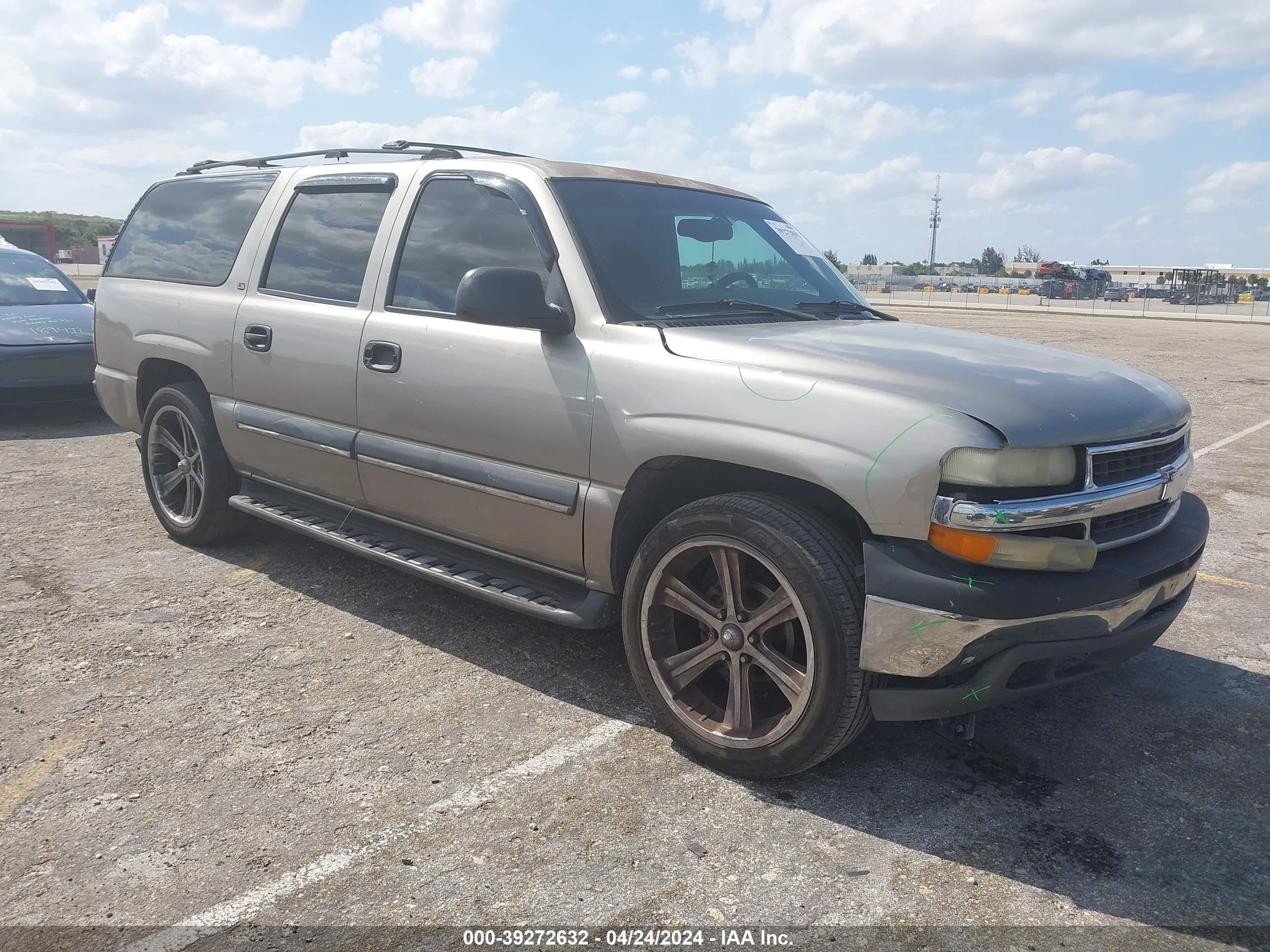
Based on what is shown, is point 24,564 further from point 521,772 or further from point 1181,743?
point 1181,743

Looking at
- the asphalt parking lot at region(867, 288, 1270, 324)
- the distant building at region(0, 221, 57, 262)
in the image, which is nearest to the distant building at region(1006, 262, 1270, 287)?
the asphalt parking lot at region(867, 288, 1270, 324)

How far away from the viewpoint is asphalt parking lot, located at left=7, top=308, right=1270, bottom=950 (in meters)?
2.47

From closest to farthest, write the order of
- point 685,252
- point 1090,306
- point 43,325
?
1. point 685,252
2. point 43,325
3. point 1090,306

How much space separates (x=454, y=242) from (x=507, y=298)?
770 millimetres

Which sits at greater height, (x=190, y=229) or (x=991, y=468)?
(x=190, y=229)

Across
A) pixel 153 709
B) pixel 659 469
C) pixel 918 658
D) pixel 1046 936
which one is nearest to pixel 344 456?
pixel 153 709

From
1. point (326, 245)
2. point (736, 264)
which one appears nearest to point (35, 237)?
point (326, 245)

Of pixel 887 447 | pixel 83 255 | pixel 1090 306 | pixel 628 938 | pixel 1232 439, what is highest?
pixel 83 255

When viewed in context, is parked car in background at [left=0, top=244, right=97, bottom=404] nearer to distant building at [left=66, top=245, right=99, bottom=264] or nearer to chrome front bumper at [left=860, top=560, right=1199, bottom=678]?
chrome front bumper at [left=860, top=560, right=1199, bottom=678]

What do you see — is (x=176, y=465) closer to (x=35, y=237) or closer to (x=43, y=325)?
(x=43, y=325)

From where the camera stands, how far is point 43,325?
353 inches

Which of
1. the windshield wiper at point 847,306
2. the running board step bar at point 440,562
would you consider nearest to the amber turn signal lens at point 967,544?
the running board step bar at point 440,562

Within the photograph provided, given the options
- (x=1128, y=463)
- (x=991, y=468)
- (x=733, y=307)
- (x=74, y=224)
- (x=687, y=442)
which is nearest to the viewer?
(x=991, y=468)

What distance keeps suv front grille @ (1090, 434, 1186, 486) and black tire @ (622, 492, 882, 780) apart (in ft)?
2.36
